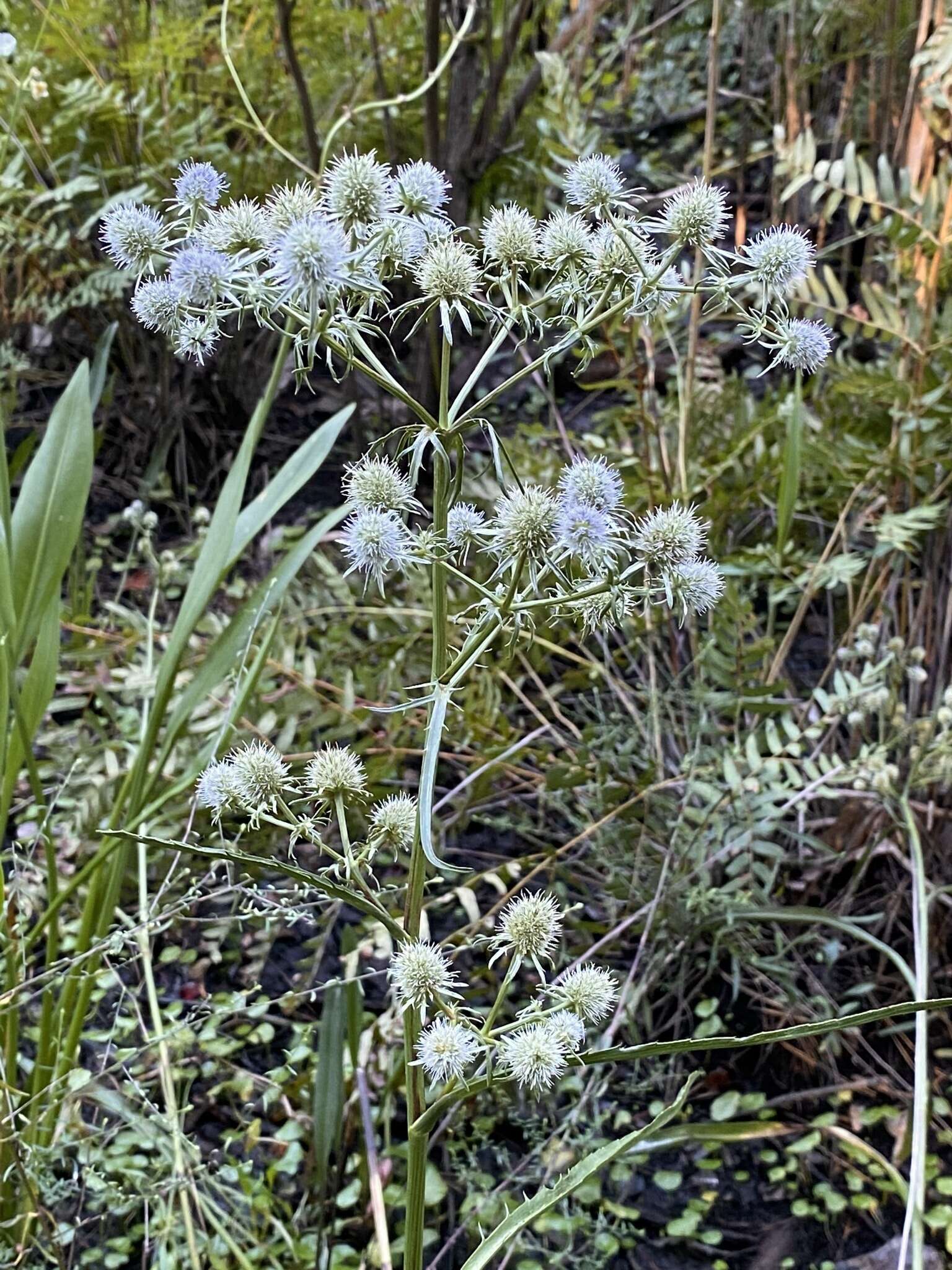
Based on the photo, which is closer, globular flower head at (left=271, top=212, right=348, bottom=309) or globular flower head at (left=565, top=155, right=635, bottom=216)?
globular flower head at (left=271, top=212, right=348, bottom=309)

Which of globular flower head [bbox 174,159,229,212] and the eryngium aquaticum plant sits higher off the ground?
globular flower head [bbox 174,159,229,212]

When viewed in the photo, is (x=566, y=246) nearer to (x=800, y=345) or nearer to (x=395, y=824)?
(x=800, y=345)

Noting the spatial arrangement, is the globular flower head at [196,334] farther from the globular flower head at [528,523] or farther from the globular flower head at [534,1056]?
the globular flower head at [534,1056]

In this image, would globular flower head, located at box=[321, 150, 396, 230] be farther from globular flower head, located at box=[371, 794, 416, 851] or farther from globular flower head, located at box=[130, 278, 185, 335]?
globular flower head, located at box=[371, 794, 416, 851]

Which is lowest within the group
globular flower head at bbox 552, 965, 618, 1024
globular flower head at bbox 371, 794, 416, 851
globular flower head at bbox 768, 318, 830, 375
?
globular flower head at bbox 552, 965, 618, 1024

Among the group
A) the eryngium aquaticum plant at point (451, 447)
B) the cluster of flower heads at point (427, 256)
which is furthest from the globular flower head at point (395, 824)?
the cluster of flower heads at point (427, 256)

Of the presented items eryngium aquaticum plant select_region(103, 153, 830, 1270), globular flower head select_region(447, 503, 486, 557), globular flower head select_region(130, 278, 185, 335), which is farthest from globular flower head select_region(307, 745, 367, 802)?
globular flower head select_region(130, 278, 185, 335)

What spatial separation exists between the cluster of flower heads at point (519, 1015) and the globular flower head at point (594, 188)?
34 centimetres

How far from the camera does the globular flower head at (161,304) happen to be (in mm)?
528

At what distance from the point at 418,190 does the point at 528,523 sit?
0.18 m

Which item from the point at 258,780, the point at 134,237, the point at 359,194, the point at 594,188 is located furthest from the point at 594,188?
the point at 258,780

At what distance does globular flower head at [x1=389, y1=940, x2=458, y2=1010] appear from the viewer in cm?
52

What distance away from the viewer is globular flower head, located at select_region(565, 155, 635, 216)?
562mm

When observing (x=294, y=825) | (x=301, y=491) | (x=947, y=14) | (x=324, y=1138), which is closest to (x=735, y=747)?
(x=324, y=1138)
